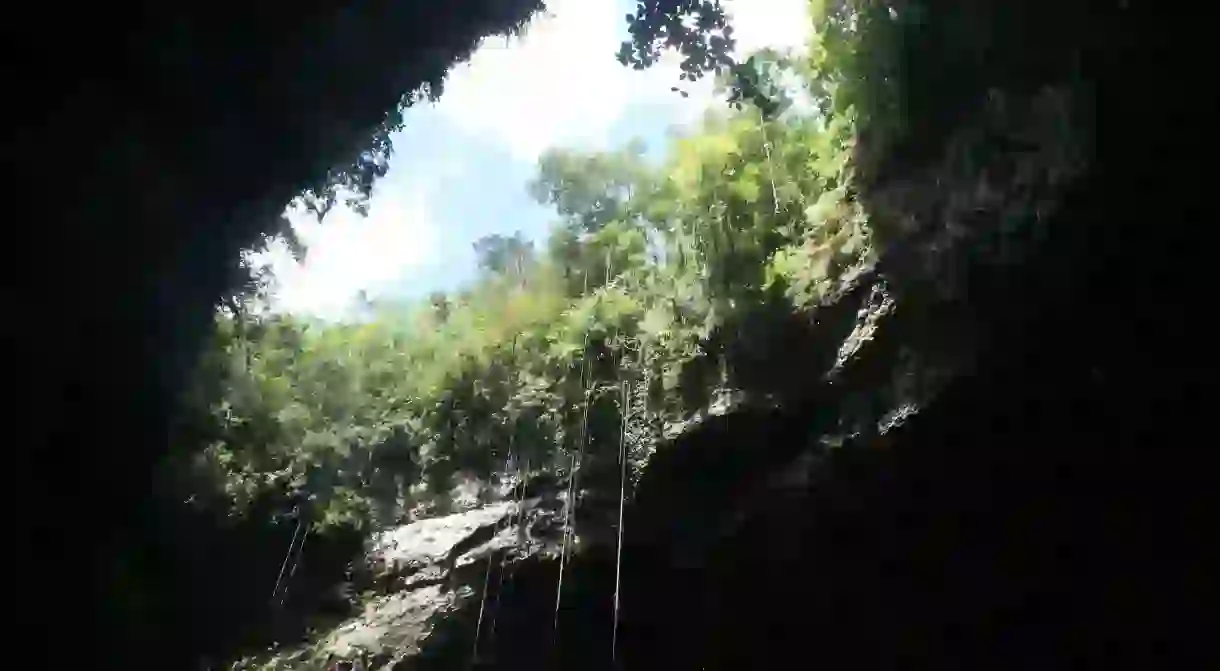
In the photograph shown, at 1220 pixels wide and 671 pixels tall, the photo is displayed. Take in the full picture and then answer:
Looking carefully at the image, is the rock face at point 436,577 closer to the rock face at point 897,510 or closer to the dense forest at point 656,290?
the rock face at point 897,510

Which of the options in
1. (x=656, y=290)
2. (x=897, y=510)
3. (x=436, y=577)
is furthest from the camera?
(x=656, y=290)

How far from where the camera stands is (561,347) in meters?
7.64

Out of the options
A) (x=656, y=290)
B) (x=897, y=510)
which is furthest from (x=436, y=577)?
(x=897, y=510)

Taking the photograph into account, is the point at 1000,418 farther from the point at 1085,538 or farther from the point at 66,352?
the point at 66,352

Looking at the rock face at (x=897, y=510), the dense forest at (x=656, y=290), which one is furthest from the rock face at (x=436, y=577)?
the dense forest at (x=656, y=290)

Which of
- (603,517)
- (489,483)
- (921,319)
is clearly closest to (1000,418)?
(921,319)

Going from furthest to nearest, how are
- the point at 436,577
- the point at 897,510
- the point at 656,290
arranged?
the point at 656,290 → the point at 436,577 → the point at 897,510

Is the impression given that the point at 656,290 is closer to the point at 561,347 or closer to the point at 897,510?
the point at 561,347

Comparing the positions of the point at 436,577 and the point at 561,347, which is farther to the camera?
the point at 561,347

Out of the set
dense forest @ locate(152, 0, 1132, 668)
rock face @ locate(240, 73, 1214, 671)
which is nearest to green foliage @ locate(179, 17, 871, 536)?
dense forest @ locate(152, 0, 1132, 668)

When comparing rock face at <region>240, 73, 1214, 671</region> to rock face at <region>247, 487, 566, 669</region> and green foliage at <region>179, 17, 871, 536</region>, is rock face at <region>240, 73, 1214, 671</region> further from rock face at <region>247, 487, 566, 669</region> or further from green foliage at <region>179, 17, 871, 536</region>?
green foliage at <region>179, 17, 871, 536</region>

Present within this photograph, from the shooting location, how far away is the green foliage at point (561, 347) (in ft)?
22.0

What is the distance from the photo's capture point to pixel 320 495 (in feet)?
25.5

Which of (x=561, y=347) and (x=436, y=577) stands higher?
(x=561, y=347)
